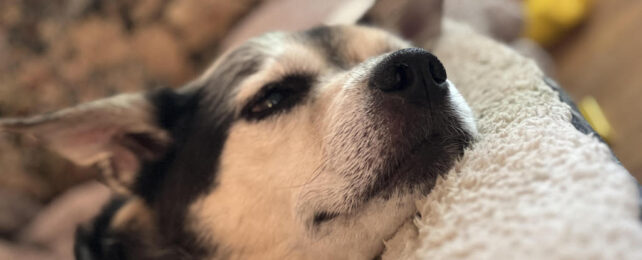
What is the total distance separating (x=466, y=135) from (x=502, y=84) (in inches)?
13.8

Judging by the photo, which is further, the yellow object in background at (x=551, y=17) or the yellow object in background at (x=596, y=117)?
the yellow object in background at (x=551, y=17)

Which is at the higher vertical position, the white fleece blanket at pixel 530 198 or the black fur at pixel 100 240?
the white fleece blanket at pixel 530 198

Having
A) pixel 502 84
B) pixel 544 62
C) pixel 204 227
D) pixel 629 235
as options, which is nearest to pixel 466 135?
pixel 502 84

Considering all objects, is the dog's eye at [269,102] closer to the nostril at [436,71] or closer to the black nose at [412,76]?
the black nose at [412,76]

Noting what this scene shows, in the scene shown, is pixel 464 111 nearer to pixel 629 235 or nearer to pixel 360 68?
pixel 360 68

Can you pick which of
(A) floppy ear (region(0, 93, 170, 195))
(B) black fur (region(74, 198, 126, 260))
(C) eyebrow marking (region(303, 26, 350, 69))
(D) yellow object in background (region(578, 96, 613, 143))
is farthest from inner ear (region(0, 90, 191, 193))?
(D) yellow object in background (region(578, 96, 613, 143))

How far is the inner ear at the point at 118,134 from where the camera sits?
143cm

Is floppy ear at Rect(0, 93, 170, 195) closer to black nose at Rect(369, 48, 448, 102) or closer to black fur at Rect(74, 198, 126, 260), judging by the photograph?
black fur at Rect(74, 198, 126, 260)

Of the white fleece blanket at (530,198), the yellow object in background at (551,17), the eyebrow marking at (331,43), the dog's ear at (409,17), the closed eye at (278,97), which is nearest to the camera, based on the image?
the white fleece blanket at (530,198)

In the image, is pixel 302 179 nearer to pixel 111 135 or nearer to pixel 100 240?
pixel 111 135

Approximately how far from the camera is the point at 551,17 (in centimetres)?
357

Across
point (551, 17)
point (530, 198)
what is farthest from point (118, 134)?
point (551, 17)

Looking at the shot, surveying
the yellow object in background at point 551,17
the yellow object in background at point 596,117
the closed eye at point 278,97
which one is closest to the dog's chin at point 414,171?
the closed eye at point 278,97

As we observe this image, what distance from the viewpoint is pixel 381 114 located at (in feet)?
3.68
